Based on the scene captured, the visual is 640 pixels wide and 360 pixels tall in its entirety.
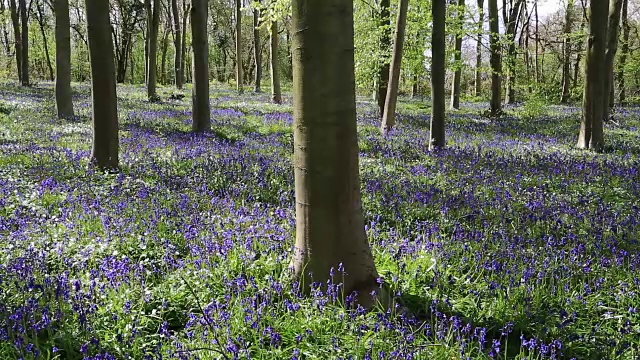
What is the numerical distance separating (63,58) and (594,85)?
49.6 ft

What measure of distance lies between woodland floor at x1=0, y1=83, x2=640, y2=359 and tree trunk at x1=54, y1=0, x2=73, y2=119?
667 centimetres

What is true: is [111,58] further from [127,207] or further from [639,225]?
[639,225]

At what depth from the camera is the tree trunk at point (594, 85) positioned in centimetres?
1142

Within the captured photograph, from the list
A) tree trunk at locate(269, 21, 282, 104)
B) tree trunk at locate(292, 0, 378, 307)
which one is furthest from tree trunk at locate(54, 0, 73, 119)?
tree trunk at locate(292, 0, 378, 307)

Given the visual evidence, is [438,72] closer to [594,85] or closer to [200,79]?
[594,85]

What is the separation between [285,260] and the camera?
4.44 m

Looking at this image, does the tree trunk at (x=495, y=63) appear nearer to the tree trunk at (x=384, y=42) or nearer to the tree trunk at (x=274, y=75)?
the tree trunk at (x=384, y=42)

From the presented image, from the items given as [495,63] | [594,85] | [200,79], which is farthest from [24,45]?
[594,85]

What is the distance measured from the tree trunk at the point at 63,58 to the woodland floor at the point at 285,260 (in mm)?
6666

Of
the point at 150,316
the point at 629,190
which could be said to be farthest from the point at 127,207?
the point at 629,190

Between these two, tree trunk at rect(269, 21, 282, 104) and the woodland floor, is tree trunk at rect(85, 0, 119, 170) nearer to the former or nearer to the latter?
the woodland floor

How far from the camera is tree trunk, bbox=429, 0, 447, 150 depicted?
1072 centimetres

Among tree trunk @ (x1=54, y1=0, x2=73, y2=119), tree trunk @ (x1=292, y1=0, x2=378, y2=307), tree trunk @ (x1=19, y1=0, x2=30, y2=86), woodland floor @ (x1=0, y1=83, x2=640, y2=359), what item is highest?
tree trunk @ (x1=19, y1=0, x2=30, y2=86)

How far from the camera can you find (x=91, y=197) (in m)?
6.57
